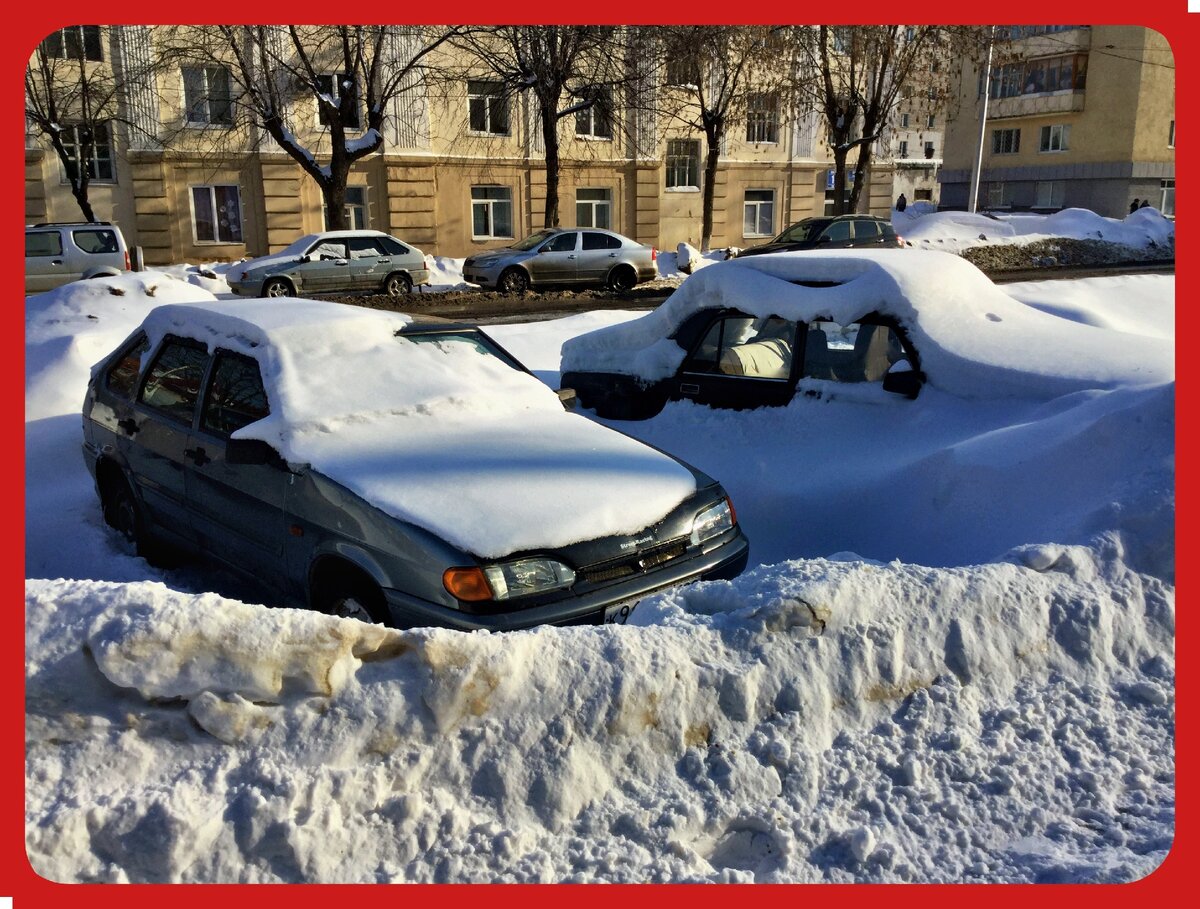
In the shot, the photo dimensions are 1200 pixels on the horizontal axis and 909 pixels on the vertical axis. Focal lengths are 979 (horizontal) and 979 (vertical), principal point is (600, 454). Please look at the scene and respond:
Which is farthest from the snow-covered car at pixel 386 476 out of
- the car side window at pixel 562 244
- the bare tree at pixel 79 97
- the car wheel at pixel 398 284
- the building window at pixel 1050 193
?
the building window at pixel 1050 193

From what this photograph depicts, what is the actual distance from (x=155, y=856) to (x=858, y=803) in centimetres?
200

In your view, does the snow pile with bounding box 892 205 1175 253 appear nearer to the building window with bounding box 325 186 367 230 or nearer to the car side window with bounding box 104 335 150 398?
the building window with bounding box 325 186 367 230

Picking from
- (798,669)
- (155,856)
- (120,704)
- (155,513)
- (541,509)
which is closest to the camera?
(155,856)

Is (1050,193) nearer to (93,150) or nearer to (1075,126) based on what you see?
(1075,126)

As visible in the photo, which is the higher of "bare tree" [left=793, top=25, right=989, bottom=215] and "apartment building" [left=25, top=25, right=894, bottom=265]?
"bare tree" [left=793, top=25, right=989, bottom=215]

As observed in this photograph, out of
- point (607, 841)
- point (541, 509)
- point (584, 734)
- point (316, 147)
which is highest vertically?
point (316, 147)

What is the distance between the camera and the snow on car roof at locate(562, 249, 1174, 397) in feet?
17.9

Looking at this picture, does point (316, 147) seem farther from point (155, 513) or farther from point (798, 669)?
point (798, 669)

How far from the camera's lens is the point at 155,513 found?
5055mm

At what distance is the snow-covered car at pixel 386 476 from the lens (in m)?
3.69

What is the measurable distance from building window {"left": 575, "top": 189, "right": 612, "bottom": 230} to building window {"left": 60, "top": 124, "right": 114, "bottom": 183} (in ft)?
42.5

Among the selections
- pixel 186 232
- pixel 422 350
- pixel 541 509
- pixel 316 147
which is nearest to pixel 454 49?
pixel 316 147

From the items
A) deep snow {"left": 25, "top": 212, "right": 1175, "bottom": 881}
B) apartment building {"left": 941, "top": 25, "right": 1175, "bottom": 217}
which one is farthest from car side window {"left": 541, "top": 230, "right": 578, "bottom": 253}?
apartment building {"left": 941, "top": 25, "right": 1175, "bottom": 217}

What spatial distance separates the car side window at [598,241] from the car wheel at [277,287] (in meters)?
6.32
